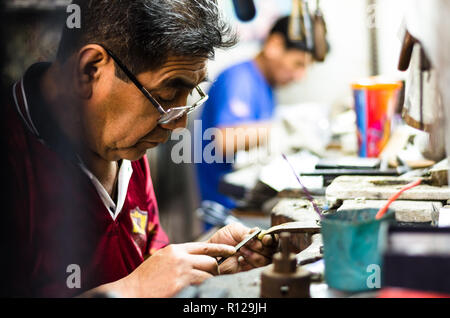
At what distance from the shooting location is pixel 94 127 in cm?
189

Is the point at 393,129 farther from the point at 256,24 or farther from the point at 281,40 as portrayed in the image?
the point at 256,24

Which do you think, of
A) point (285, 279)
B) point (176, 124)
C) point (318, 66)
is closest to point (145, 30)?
point (176, 124)

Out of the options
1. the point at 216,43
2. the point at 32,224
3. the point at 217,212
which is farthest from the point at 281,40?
the point at 32,224

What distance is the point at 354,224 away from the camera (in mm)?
1266

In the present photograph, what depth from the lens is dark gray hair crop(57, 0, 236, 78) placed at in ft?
5.77

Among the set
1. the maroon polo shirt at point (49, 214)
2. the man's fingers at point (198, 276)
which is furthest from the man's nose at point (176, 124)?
the man's fingers at point (198, 276)

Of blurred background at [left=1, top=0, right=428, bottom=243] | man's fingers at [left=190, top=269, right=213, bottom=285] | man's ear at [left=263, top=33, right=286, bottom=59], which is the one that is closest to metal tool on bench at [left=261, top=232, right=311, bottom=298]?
man's fingers at [left=190, top=269, right=213, bottom=285]

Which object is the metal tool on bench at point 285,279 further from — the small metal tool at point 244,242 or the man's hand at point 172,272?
the small metal tool at point 244,242

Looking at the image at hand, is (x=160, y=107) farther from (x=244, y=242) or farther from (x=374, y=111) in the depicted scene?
(x=374, y=111)

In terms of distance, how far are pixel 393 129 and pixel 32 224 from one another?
2.01m

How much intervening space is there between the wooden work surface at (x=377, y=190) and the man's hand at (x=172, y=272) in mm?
566

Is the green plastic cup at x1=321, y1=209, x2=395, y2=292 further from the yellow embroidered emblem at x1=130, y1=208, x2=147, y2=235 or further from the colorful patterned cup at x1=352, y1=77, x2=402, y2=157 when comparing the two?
the colorful patterned cup at x1=352, y1=77, x2=402, y2=157

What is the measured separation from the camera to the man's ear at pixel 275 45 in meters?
4.70

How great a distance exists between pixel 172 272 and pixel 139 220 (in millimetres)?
711
